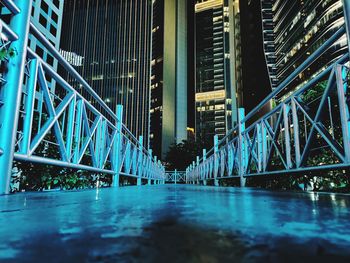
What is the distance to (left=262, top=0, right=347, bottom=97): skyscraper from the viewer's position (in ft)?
109

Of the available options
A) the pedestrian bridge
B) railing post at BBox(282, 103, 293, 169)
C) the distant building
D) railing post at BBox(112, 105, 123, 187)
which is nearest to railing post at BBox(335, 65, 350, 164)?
the pedestrian bridge

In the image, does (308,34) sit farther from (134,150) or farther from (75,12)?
(75,12)

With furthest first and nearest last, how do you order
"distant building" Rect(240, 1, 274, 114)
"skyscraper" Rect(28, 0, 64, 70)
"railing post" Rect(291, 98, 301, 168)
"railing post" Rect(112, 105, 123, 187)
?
"distant building" Rect(240, 1, 274, 114) < "skyscraper" Rect(28, 0, 64, 70) < "railing post" Rect(112, 105, 123, 187) < "railing post" Rect(291, 98, 301, 168)

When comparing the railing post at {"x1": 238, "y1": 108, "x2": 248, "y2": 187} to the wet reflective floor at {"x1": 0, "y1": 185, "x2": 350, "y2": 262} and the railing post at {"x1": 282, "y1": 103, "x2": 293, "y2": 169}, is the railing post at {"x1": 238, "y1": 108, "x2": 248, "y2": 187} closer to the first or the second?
the railing post at {"x1": 282, "y1": 103, "x2": 293, "y2": 169}

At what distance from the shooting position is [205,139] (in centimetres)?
3075

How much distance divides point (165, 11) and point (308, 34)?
30514 mm

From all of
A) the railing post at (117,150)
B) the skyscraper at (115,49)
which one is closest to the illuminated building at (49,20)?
the skyscraper at (115,49)

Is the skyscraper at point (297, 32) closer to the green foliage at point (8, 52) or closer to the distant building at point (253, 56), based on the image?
the distant building at point (253, 56)

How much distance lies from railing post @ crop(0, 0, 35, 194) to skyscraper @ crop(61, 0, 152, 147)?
163ft

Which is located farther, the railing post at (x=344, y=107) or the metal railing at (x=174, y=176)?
the metal railing at (x=174, y=176)

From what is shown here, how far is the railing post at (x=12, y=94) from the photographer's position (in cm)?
151

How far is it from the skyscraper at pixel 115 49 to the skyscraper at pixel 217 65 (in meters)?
14.5

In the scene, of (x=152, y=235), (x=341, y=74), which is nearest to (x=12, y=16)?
(x=152, y=235)

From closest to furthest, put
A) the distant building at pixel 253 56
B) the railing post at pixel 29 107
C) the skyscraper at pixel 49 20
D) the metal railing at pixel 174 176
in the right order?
the railing post at pixel 29 107
the metal railing at pixel 174 176
the skyscraper at pixel 49 20
the distant building at pixel 253 56
